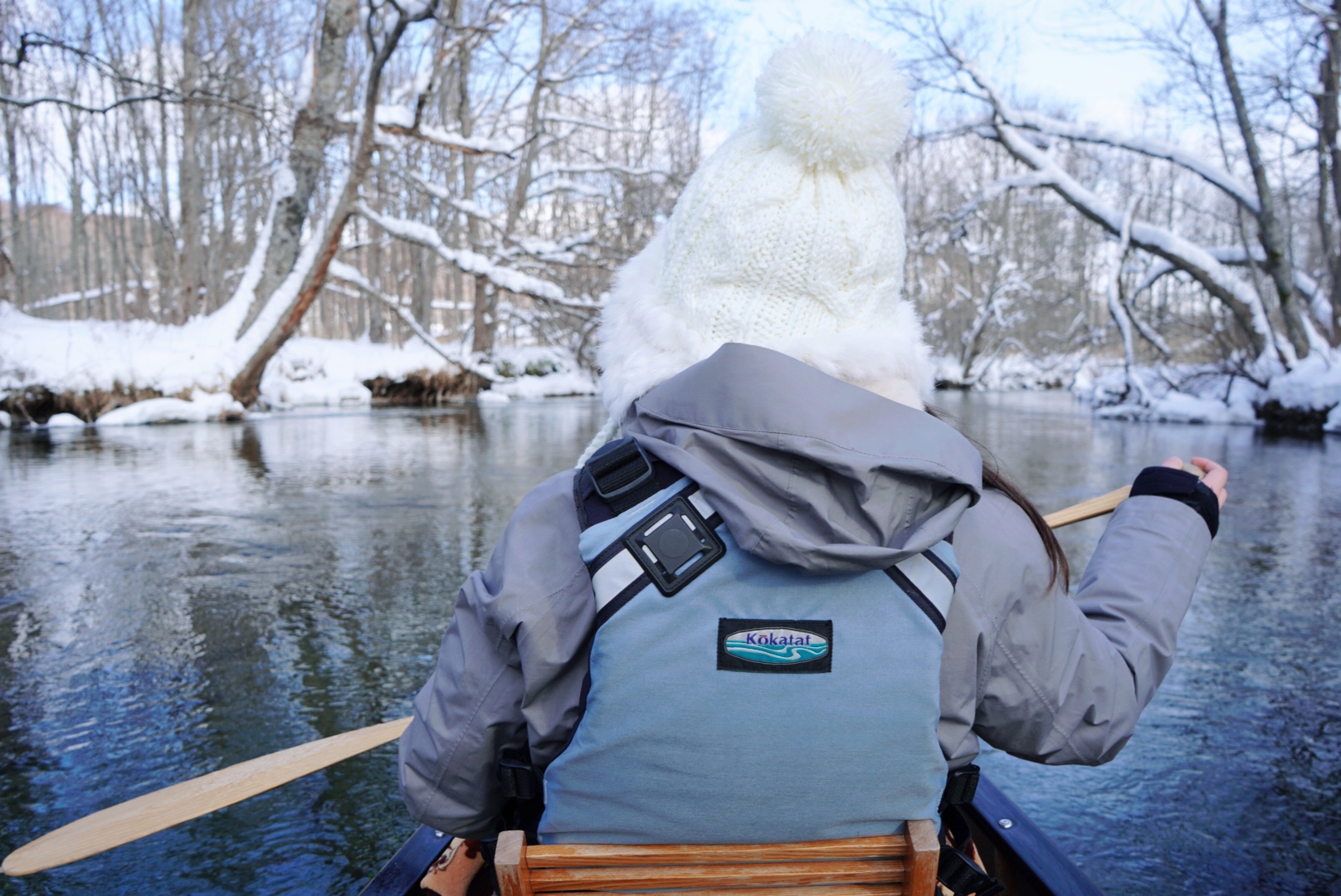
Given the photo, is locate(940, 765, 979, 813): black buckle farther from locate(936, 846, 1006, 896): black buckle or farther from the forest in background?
the forest in background

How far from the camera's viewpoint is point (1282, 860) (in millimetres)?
2221

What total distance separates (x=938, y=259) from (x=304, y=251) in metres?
23.4

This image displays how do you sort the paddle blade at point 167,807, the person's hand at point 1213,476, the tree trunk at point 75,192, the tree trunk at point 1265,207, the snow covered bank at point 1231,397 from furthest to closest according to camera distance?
1. the tree trunk at point 75,192
2. the tree trunk at point 1265,207
3. the snow covered bank at point 1231,397
4. the paddle blade at point 167,807
5. the person's hand at point 1213,476

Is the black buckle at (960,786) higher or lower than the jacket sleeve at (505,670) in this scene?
lower

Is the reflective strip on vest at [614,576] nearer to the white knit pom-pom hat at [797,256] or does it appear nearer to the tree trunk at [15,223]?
the white knit pom-pom hat at [797,256]

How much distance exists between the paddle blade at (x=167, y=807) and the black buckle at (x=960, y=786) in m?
1.33

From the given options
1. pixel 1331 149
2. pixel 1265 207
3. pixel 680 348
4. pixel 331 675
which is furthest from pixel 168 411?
pixel 1331 149

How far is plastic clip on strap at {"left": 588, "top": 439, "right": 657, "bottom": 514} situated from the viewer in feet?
3.43

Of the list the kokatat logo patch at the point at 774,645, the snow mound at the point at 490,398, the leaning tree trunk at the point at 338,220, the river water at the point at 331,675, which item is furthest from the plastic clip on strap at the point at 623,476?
the snow mound at the point at 490,398

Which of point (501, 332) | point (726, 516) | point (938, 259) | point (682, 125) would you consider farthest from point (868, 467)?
point (501, 332)

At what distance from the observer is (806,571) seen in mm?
983

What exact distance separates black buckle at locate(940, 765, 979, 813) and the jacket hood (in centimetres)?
43

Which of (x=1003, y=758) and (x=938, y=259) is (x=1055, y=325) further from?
(x=1003, y=758)

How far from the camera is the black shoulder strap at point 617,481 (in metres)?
1.04
